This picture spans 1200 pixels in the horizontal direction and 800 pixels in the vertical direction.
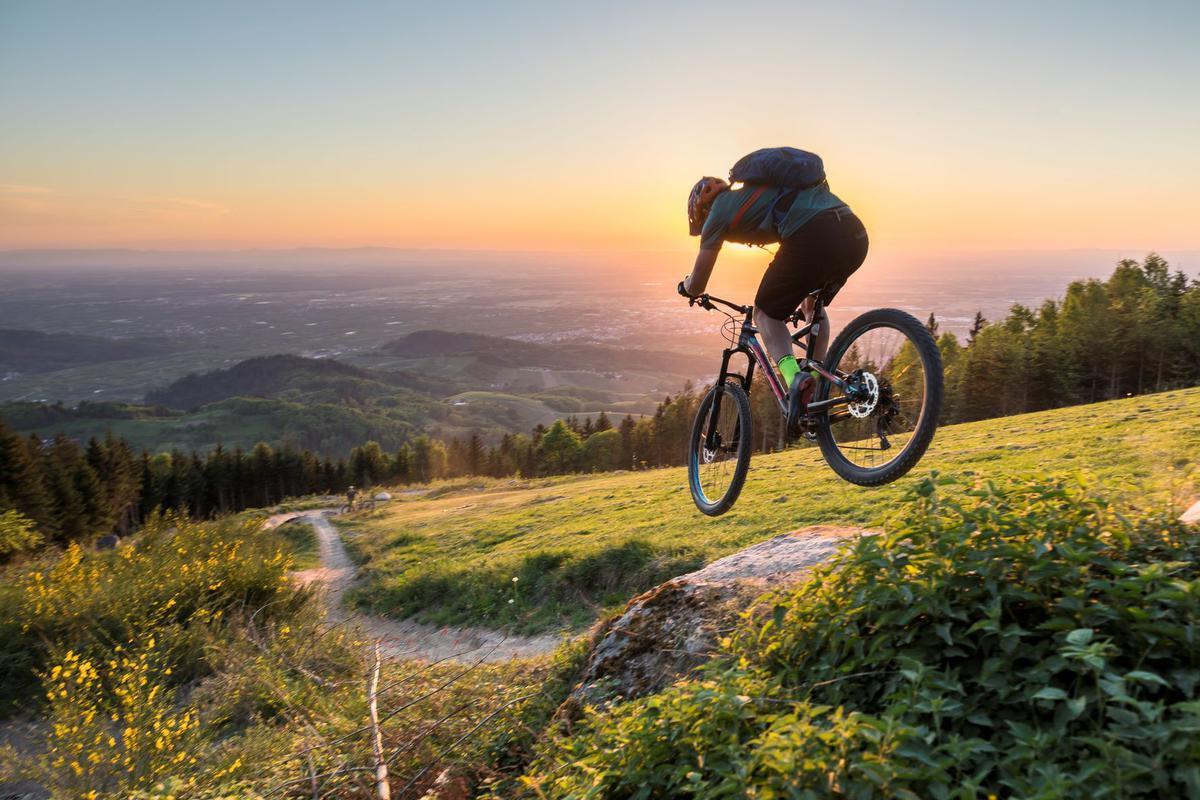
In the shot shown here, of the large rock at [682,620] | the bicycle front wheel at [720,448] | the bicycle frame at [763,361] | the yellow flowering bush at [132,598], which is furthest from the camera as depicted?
the yellow flowering bush at [132,598]

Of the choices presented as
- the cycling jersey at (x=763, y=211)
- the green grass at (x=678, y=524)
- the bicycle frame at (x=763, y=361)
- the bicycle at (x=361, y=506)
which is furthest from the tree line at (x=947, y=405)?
the cycling jersey at (x=763, y=211)

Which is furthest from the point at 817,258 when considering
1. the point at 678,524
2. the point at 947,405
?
the point at 947,405

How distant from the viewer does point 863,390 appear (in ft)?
16.6

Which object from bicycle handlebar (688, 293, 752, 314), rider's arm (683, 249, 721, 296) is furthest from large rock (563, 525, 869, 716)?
rider's arm (683, 249, 721, 296)

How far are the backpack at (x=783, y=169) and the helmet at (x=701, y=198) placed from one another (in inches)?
14.7

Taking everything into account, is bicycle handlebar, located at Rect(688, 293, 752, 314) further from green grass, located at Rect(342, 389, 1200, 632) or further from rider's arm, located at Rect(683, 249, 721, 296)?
green grass, located at Rect(342, 389, 1200, 632)

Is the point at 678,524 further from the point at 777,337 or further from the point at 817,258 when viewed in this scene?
the point at 817,258

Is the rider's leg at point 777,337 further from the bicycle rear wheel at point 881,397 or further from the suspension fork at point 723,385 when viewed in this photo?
the suspension fork at point 723,385

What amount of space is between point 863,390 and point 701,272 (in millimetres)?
1834

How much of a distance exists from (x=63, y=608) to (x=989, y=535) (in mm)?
15414

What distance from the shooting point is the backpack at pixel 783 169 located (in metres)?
5.27

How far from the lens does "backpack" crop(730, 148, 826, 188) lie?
5270 mm

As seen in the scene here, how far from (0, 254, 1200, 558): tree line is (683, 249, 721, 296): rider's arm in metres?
24.0

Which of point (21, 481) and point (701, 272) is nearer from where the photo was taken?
point (701, 272)
